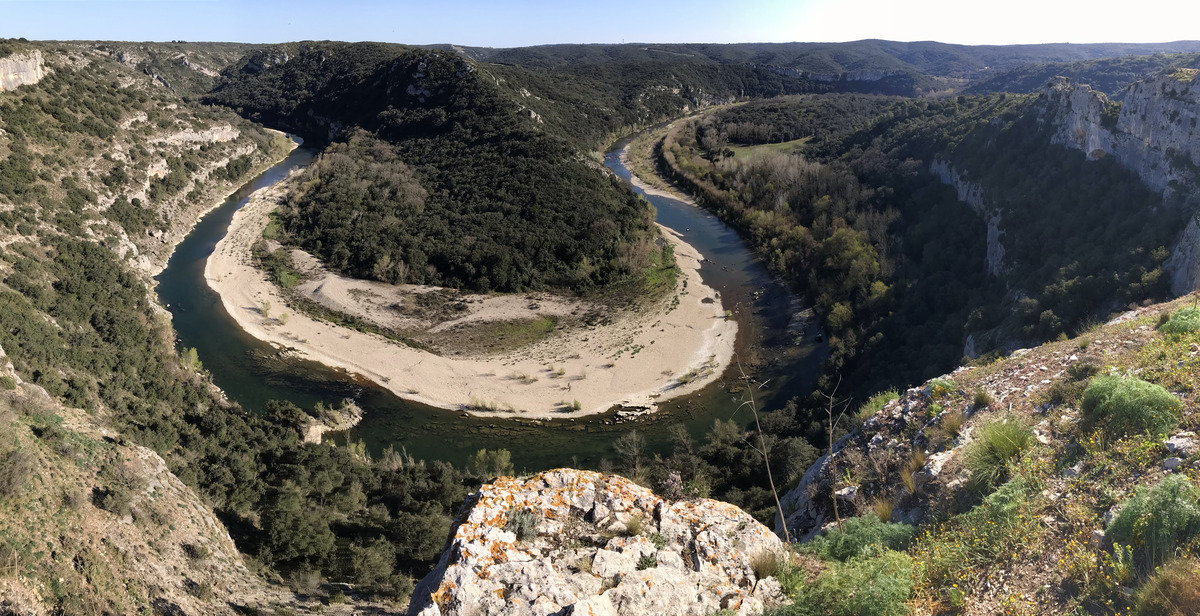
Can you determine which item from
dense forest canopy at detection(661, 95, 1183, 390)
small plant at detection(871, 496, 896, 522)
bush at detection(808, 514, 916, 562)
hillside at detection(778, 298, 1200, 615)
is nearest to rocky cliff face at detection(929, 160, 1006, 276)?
dense forest canopy at detection(661, 95, 1183, 390)

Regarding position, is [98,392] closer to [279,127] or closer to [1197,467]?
[1197,467]

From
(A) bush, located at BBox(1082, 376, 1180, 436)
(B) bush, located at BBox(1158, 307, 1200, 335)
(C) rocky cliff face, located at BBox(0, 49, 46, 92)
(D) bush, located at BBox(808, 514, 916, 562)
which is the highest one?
(C) rocky cliff face, located at BBox(0, 49, 46, 92)

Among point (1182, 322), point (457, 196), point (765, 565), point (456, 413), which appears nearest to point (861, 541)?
point (765, 565)

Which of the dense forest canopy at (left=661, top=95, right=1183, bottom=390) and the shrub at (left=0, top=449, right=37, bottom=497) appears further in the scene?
the dense forest canopy at (left=661, top=95, right=1183, bottom=390)

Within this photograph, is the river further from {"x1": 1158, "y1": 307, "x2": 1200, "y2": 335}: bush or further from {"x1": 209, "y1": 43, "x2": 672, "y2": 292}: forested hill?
{"x1": 1158, "y1": 307, "x2": 1200, "y2": 335}: bush

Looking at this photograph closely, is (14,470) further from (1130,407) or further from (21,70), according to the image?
(21,70)

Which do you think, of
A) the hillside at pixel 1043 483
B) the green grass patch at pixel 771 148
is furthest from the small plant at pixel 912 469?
the green grass patch at pixel 771 148
